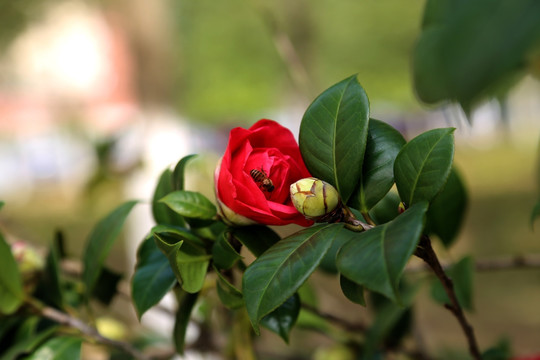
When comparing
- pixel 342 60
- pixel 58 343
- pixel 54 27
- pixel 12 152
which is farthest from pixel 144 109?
pixel 12 152

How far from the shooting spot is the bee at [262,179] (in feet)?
1.09

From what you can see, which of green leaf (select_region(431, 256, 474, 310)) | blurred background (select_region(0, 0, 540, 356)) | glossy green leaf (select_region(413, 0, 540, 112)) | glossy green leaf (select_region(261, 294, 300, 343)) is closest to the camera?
glossy green leaf (select_region(413, 0, 540, 112))

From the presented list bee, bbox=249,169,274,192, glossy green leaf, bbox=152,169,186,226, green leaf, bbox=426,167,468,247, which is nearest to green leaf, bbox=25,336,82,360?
glossy green leaf, bbox=152,169,186,226

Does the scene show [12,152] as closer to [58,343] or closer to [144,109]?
[144,109]

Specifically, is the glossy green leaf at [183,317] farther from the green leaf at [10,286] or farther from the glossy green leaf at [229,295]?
the green leaf at [10,286]

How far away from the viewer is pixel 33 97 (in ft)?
24.6

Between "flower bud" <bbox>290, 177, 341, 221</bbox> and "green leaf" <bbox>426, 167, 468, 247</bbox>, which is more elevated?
"flower bud" <bbox>290, 177, 341, 221</bbox>

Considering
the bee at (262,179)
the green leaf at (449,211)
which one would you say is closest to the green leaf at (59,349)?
the bee at (262,179)

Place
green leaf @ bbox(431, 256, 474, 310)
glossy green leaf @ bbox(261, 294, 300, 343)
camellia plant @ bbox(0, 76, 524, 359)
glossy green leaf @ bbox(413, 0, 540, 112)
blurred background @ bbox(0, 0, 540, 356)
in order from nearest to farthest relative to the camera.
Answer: glossy green leaf @ bbox(413, 0, 540, 112), camellia plant @ bbox(0, 76, 524, 359), glossy green leaf @ bbox(261, 294, 300, 343), green leaf @ bbox(431, 256, 474, 310), blurred background @ bbox(0, 0, 540, 356)

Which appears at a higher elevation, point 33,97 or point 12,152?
point 33,97

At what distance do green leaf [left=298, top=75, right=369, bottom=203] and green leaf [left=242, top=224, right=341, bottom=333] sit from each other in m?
0.04

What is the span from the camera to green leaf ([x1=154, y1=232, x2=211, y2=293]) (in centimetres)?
34

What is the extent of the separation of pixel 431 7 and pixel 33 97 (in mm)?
7972

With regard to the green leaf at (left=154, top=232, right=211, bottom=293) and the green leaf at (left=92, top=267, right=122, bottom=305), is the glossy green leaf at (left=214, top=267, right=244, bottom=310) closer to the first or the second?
the green leaf at (left=154, top=232, right=211, bottom=293)
